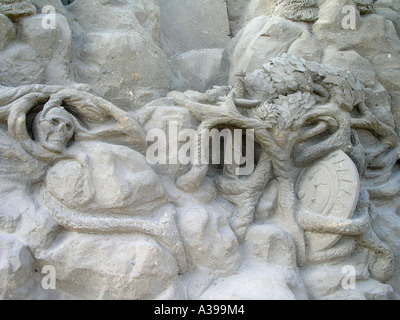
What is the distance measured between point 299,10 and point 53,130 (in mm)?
1943

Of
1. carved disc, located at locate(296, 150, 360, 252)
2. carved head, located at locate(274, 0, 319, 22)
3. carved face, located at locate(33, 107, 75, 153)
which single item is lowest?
carved disc, located at locate(296, 150, 360, 252)

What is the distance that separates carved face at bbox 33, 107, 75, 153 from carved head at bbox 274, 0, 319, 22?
177 cm

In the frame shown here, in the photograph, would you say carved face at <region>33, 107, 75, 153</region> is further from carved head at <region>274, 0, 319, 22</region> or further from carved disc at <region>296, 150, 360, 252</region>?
carved head at <region>274, 0, 319, 22</region>

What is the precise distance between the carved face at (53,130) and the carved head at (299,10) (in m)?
A: 1.77

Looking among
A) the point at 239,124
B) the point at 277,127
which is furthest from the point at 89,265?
the point at 277,127

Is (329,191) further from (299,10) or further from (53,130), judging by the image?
(53,130)

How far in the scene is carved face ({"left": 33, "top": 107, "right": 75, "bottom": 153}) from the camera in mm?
2137

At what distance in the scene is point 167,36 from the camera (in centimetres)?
327

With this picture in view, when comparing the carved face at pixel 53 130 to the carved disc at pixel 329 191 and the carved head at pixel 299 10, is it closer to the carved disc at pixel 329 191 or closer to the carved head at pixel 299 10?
the carved disc at pixel 329 191

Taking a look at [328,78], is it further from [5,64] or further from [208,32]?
[5,64]

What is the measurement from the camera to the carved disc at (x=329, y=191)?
2465mm

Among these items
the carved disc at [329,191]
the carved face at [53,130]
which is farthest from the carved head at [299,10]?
the carved face at [53,130]

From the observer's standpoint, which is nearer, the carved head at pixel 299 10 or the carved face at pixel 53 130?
the carved face at pixel 53 130

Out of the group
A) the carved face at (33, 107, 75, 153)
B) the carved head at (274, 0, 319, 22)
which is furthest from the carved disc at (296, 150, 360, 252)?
the carved face at (33, 107, 75, 153)
